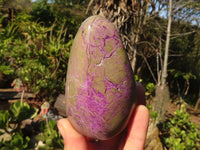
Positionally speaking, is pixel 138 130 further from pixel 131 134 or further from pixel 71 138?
pixel 71 138

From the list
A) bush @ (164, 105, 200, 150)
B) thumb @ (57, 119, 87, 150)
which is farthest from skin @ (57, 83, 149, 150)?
bush @ (164, 105, 200, 150)

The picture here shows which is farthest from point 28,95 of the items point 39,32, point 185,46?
point 185,46

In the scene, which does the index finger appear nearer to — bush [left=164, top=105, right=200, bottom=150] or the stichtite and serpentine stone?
the stichtite and serpentine stone

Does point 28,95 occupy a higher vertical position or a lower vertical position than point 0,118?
lower

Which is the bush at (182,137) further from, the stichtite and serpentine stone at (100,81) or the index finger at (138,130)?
the stichtite and serpentine stone at (100,81)

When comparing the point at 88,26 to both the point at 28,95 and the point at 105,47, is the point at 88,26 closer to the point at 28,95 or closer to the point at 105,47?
the point at 105,47

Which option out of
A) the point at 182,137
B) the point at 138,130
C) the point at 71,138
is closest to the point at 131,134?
the point at 138,130

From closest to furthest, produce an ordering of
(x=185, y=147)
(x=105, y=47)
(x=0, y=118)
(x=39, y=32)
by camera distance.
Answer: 1. (x=105, y=47)
2. (x=0, y=118)
3. (x=185, y=147)
4. (x=39, y=32)
